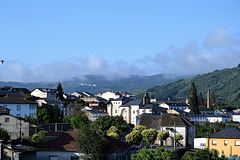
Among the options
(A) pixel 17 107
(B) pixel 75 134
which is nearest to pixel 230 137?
(B) pixel 75 134

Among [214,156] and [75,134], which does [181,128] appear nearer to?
[214,156]

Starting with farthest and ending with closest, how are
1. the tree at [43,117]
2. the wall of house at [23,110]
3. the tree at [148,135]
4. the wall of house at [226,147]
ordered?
1. the tree at [43,117]
2. the wall of house at [23,110]
3. the tree at [148,135]
4. the wall of house at [226,147]

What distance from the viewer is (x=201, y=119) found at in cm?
12862

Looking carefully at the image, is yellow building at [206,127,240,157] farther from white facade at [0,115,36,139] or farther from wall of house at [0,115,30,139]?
wall of house at [0,115,30,139]

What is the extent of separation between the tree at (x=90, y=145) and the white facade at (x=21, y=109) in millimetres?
41522

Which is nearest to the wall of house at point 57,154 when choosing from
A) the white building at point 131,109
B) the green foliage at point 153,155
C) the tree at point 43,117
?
the green foliage at point 153,155

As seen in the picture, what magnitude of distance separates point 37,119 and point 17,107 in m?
11.7

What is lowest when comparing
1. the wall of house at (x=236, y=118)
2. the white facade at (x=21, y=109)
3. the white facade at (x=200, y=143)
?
the wall of house at (x=236, y=118)

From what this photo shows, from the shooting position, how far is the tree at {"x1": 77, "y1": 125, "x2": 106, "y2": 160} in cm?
3009

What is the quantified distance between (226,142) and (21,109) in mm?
38770

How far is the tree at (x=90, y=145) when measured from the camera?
98.7 feet

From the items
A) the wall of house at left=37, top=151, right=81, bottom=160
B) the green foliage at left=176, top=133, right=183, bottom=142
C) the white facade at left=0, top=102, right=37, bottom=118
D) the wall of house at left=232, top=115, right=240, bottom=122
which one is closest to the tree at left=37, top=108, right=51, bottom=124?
the white facade at left=0, top=102, right=37, bottom=118

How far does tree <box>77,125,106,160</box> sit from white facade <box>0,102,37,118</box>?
4152cm

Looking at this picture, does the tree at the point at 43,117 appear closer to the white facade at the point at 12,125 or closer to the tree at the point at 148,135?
the tree at the point at 148,135
